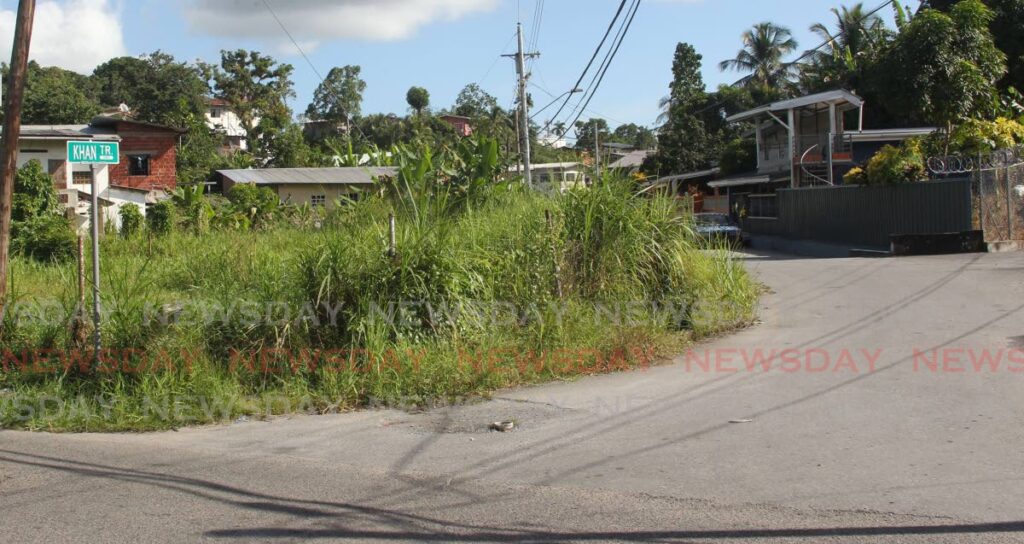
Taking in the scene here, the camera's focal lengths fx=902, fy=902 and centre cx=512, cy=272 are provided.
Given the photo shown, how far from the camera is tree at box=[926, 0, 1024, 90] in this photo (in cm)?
3575

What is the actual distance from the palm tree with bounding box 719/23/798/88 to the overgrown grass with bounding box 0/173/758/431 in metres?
51.3

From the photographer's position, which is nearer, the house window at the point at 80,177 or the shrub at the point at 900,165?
the shrub at the point at 900,165

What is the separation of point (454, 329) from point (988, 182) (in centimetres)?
1707

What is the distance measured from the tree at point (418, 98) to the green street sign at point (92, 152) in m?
72.0

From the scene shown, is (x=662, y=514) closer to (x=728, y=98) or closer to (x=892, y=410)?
(x=892, y=410)

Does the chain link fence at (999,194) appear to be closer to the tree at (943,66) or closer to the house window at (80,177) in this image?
the tree at (943,66)

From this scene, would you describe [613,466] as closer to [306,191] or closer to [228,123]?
[306,191]

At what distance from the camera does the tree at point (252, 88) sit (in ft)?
197

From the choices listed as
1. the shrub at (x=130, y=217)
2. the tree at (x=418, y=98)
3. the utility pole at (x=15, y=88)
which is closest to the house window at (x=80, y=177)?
the shrub at (x=130, y=217)

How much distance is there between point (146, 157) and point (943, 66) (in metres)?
34.1

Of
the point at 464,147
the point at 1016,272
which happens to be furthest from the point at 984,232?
the point at 464,147

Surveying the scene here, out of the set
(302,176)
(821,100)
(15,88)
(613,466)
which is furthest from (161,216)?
(821,100)

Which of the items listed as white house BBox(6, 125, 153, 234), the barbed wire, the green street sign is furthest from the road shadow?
white house BBox(6, 125, 153, 234)

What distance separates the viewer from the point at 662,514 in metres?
5.24
